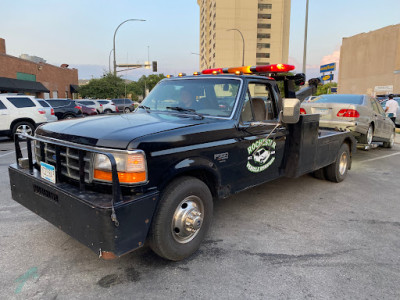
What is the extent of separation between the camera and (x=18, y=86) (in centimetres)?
2764

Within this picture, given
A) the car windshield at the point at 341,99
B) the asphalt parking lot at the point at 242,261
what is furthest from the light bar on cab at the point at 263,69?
the car windshield at the point at 341,99

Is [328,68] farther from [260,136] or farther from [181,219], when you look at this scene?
[181,219]

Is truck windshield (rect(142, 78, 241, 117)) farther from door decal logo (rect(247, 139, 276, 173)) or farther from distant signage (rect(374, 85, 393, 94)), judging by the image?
distant signage (rect(374, 85, 393, 94))

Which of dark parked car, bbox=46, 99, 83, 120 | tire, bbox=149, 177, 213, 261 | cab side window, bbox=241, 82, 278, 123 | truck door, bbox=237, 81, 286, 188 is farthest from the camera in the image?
dark parked car, bbox=46, 99, 83, 120

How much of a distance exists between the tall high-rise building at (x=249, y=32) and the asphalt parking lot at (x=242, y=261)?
80.6m

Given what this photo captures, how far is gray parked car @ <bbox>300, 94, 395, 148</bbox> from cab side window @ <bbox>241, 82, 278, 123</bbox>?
403 centimetres

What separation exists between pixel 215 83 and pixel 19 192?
101 inches

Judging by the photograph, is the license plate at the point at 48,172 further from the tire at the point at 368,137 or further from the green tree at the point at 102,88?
the green tree at the point at 102,88

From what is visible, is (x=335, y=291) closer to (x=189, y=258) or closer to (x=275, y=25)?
(x=189, y=258)

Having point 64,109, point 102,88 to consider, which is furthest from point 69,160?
point 102,88

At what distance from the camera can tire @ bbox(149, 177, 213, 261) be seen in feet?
9.34

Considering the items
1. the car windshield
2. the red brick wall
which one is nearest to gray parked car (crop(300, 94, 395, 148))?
the car windshield

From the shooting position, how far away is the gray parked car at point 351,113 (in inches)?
318

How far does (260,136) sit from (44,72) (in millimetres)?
35687
